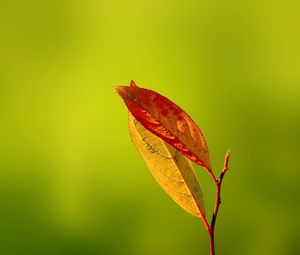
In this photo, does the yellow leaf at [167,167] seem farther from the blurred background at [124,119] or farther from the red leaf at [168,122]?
the blurred background at [124,119]

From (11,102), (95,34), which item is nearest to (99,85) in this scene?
(95,34)

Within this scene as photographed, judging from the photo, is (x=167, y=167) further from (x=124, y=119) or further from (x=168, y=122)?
(x=124, y=119)

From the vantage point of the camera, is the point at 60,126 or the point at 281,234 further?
the point at 60,126

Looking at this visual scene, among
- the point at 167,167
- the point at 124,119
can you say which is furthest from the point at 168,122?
the point at 124,119

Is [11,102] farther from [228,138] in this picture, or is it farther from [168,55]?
[228,138]

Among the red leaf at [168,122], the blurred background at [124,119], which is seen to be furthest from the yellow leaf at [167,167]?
the blurred background at [124,119]

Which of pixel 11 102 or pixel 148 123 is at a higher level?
pixel 11 102

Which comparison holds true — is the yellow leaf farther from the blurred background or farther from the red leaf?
the blurred background
